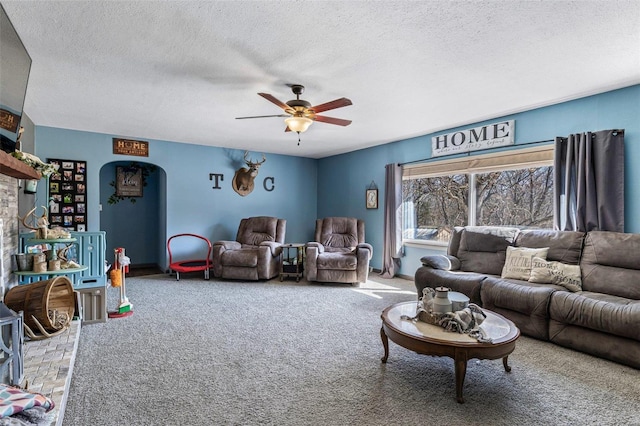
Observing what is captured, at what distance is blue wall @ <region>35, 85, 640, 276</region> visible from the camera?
338 centimetres

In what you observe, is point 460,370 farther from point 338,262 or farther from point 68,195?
point 68,195

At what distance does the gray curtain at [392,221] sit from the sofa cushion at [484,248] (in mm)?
1443

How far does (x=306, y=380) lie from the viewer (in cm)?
227

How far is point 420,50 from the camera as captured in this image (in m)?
2.53

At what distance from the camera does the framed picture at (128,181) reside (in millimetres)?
6383

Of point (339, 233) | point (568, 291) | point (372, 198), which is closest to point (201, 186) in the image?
point (339, 233)

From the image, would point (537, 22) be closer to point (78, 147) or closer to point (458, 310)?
point (458, 310)

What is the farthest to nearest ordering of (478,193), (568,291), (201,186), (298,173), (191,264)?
(298,173), (201,186), (191,264), (478,193), (568,291)

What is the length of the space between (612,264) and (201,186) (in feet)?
18.9

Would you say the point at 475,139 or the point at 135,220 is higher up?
the point at 475,139

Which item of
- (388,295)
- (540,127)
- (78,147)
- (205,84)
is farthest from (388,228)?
(78,147)

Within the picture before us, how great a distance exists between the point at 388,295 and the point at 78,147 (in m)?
5.01

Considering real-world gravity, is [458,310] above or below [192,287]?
above

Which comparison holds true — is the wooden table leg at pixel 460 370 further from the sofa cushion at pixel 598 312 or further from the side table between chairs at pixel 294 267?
the side table between chairs at pixel 294 267
